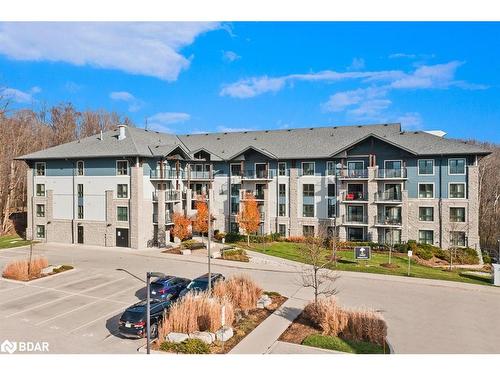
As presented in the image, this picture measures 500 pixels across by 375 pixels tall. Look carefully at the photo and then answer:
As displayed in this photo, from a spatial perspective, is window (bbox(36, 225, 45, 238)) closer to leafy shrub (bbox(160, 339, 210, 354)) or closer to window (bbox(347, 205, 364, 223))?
leafy shrub (bbox(160, 339, 210, 354))

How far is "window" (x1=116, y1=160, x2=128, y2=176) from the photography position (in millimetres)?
35375

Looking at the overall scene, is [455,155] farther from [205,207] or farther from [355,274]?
[205,207]

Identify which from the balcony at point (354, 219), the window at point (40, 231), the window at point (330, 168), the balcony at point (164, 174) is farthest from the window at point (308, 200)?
the window at point (40, 231)

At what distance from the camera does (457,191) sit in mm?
34719

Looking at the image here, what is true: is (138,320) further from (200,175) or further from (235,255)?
(200,175)

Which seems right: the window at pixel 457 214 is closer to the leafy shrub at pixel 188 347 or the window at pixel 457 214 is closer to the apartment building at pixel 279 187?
the apartment building at pixel 279 187

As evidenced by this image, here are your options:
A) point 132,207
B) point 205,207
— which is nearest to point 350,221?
point 205,207

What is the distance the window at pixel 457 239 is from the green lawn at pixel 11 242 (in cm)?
4340

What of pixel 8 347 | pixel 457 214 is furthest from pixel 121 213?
pixel 457 214

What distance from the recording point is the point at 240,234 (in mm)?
39906

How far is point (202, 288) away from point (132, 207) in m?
18.4

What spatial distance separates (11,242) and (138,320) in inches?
1246

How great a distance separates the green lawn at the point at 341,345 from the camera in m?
13.2

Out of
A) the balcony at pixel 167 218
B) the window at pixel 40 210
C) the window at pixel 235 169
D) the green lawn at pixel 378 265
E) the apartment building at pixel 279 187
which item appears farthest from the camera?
the window at pixel 235 169
